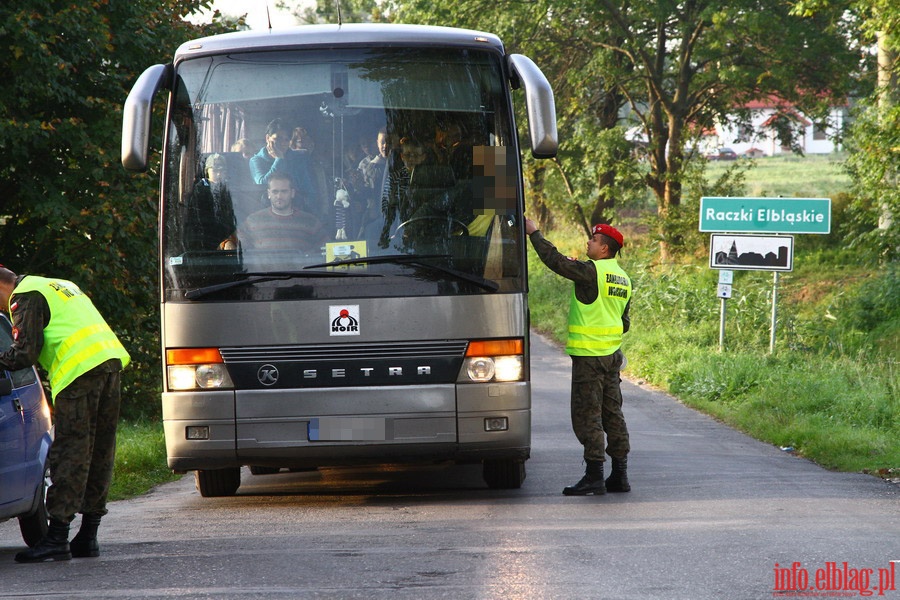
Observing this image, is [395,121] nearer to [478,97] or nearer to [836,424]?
[478,97]

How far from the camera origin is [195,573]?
6.27 meters

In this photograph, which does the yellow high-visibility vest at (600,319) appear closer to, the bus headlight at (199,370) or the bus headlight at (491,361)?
the bus headlight at (491,361)

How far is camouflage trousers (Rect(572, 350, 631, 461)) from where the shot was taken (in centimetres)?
904

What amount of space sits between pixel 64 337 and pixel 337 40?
2.84 m

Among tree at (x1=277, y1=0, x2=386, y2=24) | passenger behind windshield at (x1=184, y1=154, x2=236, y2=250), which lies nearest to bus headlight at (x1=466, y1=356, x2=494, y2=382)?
passenger behind windshield at (x1=184, y1=154, x2=236, y2=250)

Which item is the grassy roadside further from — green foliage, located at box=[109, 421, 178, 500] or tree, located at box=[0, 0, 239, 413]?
tree, located at box=[0, 0, 239, 413]

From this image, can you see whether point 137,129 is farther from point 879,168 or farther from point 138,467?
point 879,168

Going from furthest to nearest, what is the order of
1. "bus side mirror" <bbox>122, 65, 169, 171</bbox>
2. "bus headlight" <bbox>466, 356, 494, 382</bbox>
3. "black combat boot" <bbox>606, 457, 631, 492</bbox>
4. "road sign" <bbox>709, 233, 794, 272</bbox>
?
"road sign" <bbox>709, 233, 794, 272</bbox> → "black combat boot" <bbox>606, 457, 631, 492</bbox> → "bus headlight" <bbox>466, 356, 494, 382</bbox> → "bus side mirror" <bbox>122, 65, 169, 171</bbox>

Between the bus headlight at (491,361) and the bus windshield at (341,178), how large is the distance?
14.2 inches

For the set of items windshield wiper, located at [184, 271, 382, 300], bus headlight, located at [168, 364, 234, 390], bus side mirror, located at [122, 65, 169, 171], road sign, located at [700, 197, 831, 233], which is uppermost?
bus side mirror, located at [122, 65, 169, 171]

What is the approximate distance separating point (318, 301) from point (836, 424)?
7124 mm

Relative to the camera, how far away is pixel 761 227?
717 inches

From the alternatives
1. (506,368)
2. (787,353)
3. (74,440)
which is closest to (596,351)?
(506,368)

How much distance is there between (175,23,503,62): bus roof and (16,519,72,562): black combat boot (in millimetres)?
3287
